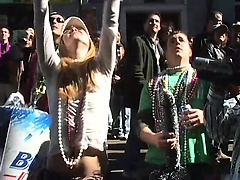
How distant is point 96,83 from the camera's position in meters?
3.92

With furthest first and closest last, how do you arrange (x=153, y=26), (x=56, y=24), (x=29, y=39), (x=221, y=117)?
1. (x=29, y=39)
2. (x=153, y=26)
3. (x=56, y=24)
4. (x=221, y=117)

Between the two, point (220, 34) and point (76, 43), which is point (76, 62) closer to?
point (76, 43)

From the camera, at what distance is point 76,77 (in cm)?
395

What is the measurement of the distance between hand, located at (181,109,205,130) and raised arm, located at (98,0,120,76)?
526 millimetres

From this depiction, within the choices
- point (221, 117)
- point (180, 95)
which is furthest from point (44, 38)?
point (221, 117)

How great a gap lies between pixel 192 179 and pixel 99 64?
92 centimetres

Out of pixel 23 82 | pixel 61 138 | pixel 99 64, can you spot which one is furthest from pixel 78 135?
pixel 23 82

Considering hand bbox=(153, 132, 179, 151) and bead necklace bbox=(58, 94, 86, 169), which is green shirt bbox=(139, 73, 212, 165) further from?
bead necklace bbox=(58, 94, 86, 169)

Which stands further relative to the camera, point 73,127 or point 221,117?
point 73,127

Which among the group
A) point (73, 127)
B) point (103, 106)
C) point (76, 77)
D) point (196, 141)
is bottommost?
point (196, 141)

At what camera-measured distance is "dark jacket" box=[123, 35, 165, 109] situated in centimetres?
664

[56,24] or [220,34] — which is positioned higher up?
[56,24]

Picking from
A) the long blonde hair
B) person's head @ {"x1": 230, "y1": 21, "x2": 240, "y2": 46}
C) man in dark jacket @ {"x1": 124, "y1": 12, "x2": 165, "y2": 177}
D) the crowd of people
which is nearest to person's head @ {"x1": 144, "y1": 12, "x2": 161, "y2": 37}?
man in dark jacket @ {"x1": 124, "y1": 12, "x2": 165, "y2": 177}

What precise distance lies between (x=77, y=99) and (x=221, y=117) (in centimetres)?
108
